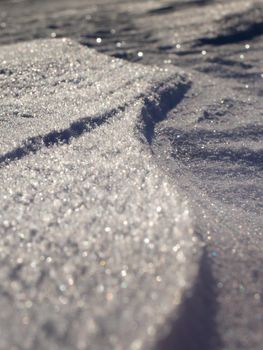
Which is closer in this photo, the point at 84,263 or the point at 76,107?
the point at 84,263

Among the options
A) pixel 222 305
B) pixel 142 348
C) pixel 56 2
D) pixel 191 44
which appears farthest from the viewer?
pixel 56 2

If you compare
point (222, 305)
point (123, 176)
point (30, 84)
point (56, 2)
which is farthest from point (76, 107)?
point (56, 2)

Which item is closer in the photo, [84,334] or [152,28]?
[84,334]

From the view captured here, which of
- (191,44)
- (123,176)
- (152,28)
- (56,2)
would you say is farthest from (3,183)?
(56,2)

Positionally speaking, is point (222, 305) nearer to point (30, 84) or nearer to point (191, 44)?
point (30, 84)

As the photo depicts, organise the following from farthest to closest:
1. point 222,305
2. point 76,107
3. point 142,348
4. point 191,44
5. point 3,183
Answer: point 191,44 → point 76,107 → point 3,183 → point 222,305 → point 142,348

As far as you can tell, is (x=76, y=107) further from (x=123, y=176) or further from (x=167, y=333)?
(x=167, y=333)
